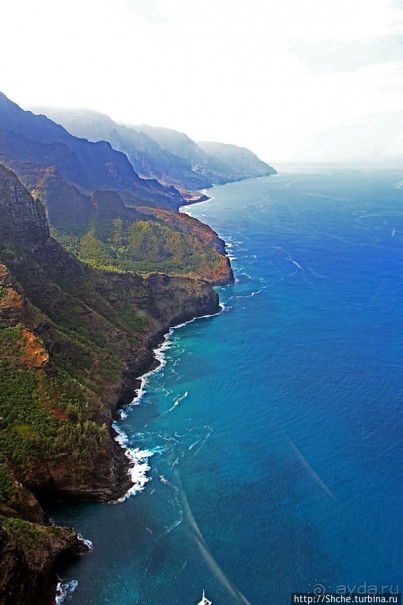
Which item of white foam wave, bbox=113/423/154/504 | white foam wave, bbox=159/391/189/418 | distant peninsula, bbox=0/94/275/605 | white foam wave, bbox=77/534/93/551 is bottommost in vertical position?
white foam wave, bbox=77/534/93/551

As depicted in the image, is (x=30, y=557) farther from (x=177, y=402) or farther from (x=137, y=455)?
(x=177, y=402)

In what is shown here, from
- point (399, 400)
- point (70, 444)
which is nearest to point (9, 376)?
point (70, 444)

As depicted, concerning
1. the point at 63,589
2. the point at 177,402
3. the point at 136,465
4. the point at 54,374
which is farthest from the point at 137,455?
the point at 63,589

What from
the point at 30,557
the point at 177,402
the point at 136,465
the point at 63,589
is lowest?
the point at 63,589

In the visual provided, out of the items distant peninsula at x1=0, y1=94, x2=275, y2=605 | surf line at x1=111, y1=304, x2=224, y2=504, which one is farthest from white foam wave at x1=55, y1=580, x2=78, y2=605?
surf line at x1=111, y1=304, x2=224, y2=504

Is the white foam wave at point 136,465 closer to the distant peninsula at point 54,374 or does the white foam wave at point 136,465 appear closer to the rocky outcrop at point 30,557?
the distant peninsula at point 54,374

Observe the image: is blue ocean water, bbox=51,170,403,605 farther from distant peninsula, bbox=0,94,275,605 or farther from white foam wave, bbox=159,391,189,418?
distant peninsula, bbox=0,94,275,605
